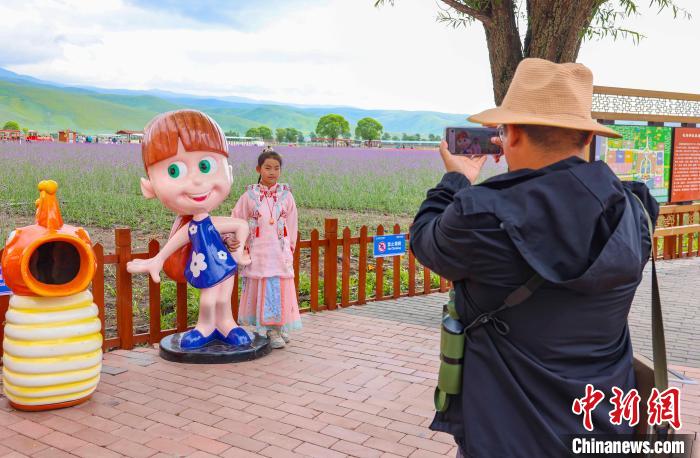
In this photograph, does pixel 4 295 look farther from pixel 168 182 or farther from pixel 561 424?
pixel 561 424

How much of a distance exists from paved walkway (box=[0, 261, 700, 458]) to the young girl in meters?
0.38

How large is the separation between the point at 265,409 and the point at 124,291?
1.77 meters

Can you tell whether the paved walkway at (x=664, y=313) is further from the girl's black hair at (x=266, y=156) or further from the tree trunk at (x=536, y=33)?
the tree trunk at (x=536, y=33)

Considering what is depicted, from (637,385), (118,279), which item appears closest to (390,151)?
(118,279)

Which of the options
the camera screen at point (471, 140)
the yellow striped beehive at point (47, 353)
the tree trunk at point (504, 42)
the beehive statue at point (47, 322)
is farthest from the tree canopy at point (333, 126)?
the camera screen at point (471, 140)

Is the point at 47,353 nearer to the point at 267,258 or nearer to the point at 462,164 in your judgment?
the point at 267,258

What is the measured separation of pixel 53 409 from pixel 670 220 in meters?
9.54

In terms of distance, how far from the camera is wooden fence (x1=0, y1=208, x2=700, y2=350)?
5156 millimetres

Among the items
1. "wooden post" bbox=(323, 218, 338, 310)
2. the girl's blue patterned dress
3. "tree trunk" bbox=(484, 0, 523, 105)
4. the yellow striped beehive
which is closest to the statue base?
the girl's blue patterned dress

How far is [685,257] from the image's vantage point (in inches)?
426

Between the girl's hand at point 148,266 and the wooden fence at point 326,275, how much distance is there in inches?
10.1

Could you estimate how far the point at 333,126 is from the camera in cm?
1281

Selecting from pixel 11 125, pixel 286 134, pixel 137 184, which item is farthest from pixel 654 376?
pixel 286 134

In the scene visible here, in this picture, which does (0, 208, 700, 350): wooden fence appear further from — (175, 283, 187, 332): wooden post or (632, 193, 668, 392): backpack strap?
(632, 193, 668, 392): backpack strap
